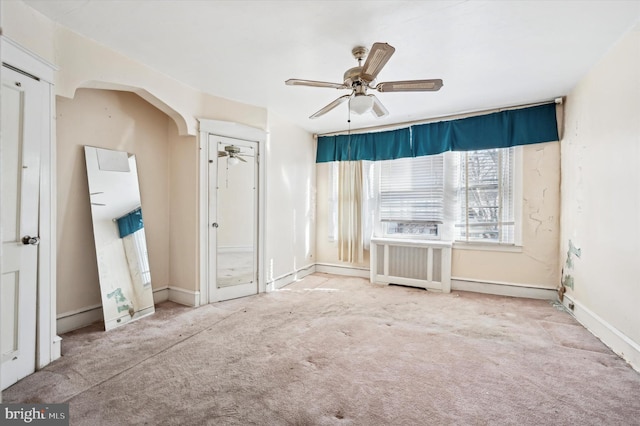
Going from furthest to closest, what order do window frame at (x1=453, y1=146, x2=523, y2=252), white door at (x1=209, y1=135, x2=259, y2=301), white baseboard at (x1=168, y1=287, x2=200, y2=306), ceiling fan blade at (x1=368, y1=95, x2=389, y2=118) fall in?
1. window frame at (x1=453, y1=146, x2=523, y2=252)
2. white door at (x1=209, y1=135, x2=259, y2=301)
3. white baseboard at (x1=168, y1=287, x2=200, y2=306)
4. ceiling fan blade at (x1=368, y1=95, x2=389, y2=118)

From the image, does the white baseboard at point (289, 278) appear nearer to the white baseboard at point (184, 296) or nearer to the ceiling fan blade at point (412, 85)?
the white baseboard at point (184, 296)

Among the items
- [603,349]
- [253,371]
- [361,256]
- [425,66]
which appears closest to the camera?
[253,371]

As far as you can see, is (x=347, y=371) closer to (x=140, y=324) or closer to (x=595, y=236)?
(x=140, y=324)

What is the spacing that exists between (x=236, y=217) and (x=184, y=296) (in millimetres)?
1085

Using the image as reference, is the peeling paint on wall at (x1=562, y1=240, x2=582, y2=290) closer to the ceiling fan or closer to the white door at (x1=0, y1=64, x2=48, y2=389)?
the ceiling fan

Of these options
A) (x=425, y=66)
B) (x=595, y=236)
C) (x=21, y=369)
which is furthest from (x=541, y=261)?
(x=21, y=369)

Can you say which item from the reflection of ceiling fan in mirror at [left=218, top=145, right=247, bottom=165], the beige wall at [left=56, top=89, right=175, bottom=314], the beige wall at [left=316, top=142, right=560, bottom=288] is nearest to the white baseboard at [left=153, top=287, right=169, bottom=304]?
the beige wall at [left=56, top=89, right=175, bottom=314]

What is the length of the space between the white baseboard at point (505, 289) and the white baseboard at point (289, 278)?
2.15 metres

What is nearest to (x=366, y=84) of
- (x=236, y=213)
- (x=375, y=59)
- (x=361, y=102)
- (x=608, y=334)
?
(x=361, y=102)

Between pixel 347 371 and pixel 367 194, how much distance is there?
119 inches

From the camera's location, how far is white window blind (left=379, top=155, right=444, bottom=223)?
177 inches

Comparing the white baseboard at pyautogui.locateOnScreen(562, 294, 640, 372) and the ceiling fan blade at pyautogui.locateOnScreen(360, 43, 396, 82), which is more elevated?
the ceiling fan blade at pyautogui.locateOnScreen(360, 43, 396, 82)

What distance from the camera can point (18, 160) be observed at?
2199mm

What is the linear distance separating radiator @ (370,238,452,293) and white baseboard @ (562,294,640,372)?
1358mm
